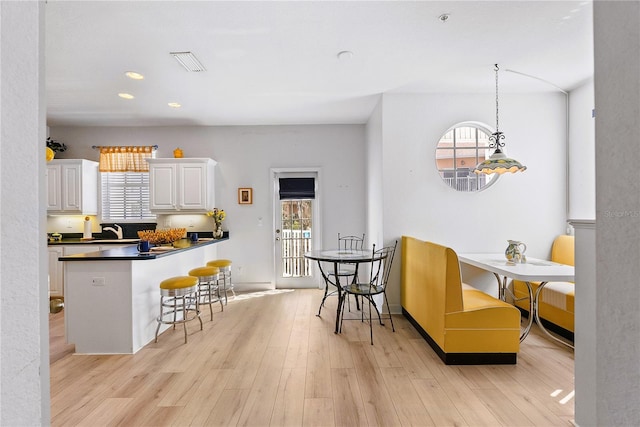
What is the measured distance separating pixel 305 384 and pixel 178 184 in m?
3.96

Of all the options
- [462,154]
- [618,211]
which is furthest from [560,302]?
[618,211]

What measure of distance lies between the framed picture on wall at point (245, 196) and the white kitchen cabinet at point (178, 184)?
1.93ft

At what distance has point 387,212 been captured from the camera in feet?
13.3

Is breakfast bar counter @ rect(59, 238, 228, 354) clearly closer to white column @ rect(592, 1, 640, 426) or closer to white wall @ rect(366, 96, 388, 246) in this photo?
white wall @ rect(366, 96, 388, 246)

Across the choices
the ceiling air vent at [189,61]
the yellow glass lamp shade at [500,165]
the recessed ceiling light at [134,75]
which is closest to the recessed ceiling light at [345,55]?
the ceiling air vent at [189,61]

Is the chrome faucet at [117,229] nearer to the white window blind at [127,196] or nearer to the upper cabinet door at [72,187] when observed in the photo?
the white window blind at [127,196]

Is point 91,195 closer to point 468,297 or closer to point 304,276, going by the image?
point 304,276

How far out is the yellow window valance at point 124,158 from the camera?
5289 millimetres

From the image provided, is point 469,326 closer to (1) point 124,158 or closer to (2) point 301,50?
(2) point 301,50

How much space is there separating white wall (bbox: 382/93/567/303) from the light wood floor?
1339mm

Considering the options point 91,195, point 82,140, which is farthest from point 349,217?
point 82,140

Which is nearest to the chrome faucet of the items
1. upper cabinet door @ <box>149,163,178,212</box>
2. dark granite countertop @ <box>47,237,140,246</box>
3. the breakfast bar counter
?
dark granite countertop @ <box>47,237,140,246</box>

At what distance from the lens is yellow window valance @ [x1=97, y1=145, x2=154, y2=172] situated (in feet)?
17.4

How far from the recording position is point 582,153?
3840mm
